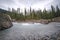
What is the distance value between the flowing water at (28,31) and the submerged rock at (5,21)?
0.09 meters

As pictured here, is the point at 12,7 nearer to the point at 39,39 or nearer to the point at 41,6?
the point at 41,6

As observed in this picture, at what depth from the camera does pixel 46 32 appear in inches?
85.2

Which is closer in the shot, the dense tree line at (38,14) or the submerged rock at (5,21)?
the submerged rock at (5,21)

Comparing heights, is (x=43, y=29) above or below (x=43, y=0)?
below

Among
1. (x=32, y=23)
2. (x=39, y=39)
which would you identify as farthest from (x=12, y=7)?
(x=39, y=39)

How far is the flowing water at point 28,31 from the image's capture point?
2.07m

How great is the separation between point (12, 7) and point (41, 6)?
669mm

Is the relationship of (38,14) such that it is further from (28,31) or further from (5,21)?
(5,21)

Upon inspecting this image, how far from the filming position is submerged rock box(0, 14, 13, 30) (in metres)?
2.06

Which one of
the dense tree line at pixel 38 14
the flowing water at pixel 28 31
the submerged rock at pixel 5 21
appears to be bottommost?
the flowing water at pixel 28 31

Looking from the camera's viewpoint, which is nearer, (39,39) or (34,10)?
(39,39)

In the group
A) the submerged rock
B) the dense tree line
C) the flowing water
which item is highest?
the dense tree line

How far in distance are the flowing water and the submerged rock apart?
0.09 meters

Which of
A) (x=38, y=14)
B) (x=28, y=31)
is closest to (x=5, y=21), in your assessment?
(x=28, y=31)
